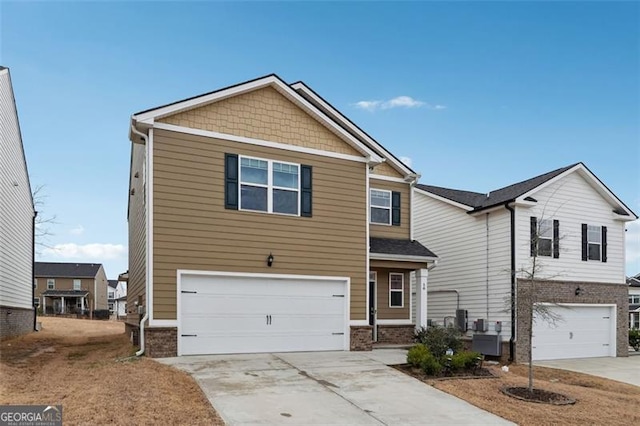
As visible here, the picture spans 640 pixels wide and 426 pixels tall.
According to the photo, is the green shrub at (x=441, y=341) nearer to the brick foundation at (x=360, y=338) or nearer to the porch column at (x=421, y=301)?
the brick foundation at (x=360, y=338)

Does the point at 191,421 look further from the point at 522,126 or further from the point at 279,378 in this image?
the point at 522,126

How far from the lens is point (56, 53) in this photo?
15.1 m

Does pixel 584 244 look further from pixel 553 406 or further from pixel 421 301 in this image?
pixel 553 406

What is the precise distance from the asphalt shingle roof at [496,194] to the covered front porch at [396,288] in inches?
116

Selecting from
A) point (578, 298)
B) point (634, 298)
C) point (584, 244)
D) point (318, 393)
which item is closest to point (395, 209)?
point (584, 244)

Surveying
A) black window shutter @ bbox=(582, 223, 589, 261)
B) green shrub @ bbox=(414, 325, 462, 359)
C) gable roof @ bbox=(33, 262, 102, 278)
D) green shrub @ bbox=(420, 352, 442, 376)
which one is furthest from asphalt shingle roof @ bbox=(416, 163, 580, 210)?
gable roof @ bbox=(33, 262, 102, 278)

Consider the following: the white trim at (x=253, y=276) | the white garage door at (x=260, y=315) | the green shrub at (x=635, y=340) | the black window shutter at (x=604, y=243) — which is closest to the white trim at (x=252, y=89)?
the white trim at (x=253, y=276)

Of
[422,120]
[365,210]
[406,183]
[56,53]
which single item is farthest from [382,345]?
[56,53]

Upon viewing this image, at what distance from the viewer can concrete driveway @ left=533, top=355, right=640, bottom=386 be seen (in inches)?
543

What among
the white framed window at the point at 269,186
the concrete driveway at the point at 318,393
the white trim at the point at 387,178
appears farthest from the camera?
the white trim at the point at 387,178

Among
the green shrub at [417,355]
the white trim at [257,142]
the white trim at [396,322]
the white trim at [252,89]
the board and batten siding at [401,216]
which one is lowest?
the white trim at [396,322]

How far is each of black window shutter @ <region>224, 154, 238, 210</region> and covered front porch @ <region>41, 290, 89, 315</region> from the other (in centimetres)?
4529

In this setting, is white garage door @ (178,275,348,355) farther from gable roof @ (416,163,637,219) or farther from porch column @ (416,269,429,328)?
gable roof @ (416,163,637,219)

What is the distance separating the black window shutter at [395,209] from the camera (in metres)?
17.4
